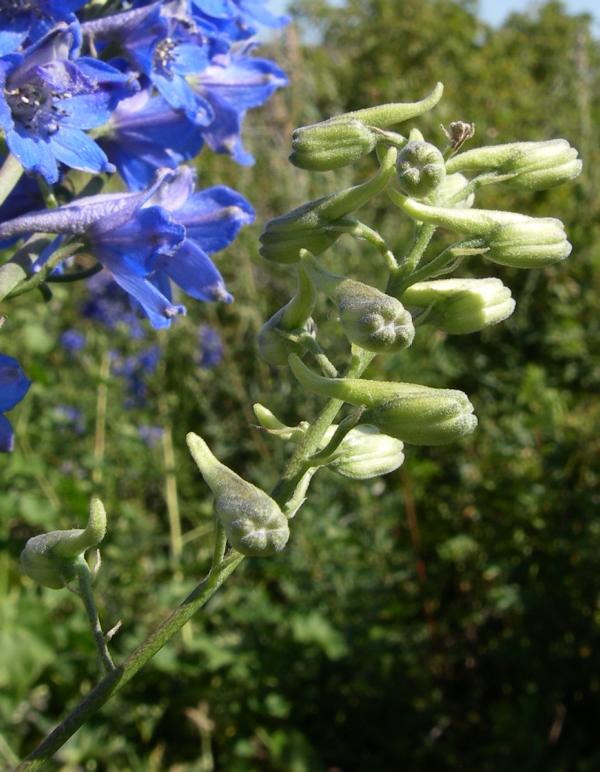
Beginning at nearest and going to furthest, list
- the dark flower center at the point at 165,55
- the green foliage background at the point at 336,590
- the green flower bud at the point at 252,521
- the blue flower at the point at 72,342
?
1. the green flower bud at the point at 252,521
2. the dark flower center at the point at 165,55
3. the green foliage background at the point at 336,590
4. the blue flower at the point at 72,342

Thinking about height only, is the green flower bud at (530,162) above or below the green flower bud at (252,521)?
above

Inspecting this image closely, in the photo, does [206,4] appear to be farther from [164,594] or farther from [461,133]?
[164,594]

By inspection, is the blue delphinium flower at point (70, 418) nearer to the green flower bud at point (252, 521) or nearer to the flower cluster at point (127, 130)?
the flower cluster at point (127, 130)

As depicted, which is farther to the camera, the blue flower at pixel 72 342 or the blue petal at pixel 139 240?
the blue flower at pixel 72 342

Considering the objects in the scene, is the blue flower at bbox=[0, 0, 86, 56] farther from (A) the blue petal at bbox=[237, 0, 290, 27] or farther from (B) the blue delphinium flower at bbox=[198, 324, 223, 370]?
(B) the blue delphinium flower at bbox=[198, 324, 223, 370]

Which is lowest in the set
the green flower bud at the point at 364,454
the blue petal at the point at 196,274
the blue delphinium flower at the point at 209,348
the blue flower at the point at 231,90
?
the blue delphinium flower at the point at 209,348

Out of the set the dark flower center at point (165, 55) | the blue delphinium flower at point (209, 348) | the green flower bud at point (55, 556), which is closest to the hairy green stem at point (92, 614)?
the green flower bud at point (55, 556)
